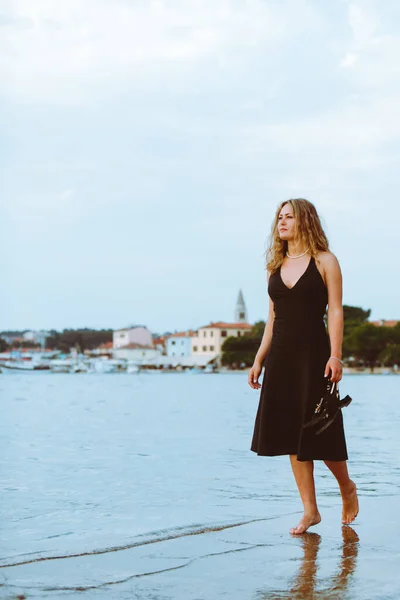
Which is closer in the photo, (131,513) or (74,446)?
(131,513)

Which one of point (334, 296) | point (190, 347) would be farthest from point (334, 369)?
point (190, 347)

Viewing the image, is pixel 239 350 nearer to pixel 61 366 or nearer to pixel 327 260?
pixel 61 366

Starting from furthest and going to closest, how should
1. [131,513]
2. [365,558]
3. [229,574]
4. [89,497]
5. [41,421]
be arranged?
[41,421]
[89,497]
[131,513]
[365,558]
[229,574]

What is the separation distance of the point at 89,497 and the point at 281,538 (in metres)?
2.70

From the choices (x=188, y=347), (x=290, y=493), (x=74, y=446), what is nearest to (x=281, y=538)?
(x=290, y=493)

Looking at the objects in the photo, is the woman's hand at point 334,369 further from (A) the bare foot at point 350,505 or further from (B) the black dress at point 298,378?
(A) the bare foot at point 350,505

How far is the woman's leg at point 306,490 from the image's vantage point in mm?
5012

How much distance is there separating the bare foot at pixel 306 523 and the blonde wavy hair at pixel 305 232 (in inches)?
51.7

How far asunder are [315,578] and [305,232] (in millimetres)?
1891

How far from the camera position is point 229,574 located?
4.03 m

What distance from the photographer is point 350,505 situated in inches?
207

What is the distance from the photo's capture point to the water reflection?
3594mm

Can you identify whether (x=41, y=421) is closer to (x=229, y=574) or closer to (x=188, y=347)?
(x=229, y=574)

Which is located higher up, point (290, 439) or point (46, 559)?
point (290, 439)
